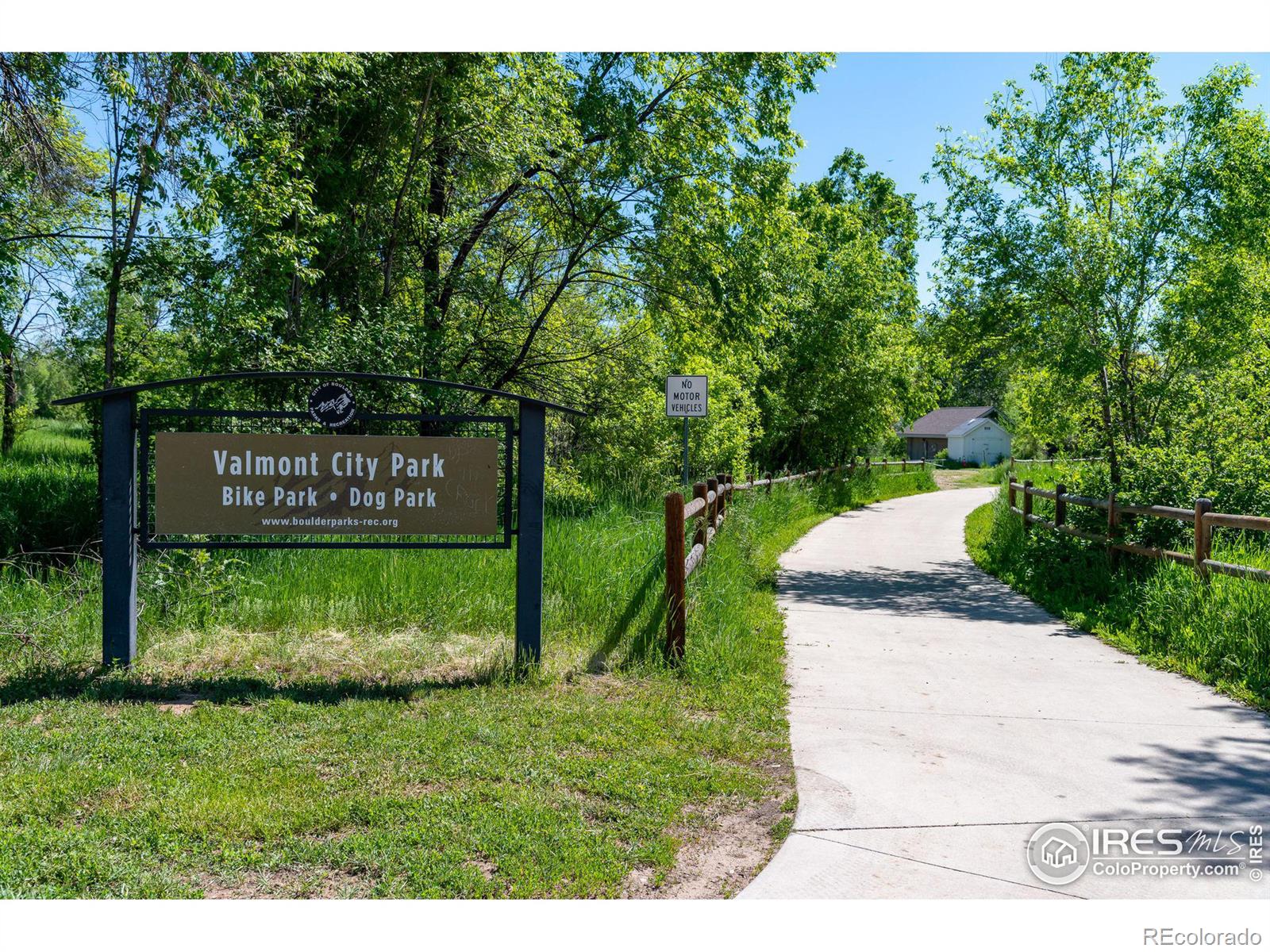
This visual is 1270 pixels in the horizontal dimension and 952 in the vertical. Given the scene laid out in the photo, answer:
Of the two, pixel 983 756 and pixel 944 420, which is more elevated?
pixel 944 420

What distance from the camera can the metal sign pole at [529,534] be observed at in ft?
22.0

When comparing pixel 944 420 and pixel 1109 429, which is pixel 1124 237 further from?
pixel 944 420

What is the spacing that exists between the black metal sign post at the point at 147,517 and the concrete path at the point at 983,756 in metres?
2.15

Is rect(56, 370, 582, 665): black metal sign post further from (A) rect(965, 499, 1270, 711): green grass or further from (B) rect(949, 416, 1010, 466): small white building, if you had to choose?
(B) rect(949, 416, 1010, 466): small white building

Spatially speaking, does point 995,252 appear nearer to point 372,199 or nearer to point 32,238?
point 372,199

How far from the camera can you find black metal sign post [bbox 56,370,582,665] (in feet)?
21.0

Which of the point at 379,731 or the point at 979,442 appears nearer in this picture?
the point at 379,731

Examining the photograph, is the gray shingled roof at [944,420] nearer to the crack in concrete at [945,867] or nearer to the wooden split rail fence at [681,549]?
the wooden split rail fence at [681,549]

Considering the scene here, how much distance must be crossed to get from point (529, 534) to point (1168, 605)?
20.2 feet

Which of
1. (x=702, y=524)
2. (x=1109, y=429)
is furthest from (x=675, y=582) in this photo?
(x=1109, y=429)

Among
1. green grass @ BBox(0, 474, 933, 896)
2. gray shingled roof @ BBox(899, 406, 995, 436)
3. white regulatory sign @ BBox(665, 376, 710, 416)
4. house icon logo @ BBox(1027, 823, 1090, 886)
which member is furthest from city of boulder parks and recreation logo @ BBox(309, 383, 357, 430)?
gray shingled roof @ BBox(899, 406, 995, 436)

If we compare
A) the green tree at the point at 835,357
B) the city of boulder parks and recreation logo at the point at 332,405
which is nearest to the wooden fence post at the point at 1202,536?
the city of boulder parks and recreation logo at the point at 332,405

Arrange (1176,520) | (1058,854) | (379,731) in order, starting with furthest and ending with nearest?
(1176,520) → (379,731) → (1058,854)

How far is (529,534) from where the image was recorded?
6.72m
